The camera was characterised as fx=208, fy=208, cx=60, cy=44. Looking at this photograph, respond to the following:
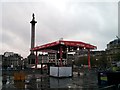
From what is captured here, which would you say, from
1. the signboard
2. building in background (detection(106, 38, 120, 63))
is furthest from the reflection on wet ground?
building in background (detection(106, 38, 120, 63))

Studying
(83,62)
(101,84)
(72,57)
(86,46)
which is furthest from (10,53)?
(101,84)

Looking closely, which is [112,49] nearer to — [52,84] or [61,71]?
[61,71]

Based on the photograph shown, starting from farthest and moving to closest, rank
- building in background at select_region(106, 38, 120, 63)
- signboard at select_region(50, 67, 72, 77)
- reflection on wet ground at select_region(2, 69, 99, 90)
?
building in background at select_region(106, 38, 120, 63), signboard at select_region(50, 67, 72, 77), reflection on wet ground at select_region(2, 69, 99, 90)

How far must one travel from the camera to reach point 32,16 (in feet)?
251

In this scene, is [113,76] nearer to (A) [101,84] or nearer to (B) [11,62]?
(A) [101,84]

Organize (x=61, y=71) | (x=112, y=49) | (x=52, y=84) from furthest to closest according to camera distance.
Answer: (x=112, y=49)
(x=61, y=71)
(x=52, y=84)

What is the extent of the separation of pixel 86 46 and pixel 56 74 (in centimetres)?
769

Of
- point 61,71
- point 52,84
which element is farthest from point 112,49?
point 52,84

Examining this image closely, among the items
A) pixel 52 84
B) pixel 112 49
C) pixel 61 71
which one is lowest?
pixel 52 84

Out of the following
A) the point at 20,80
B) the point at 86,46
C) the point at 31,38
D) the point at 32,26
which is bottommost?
the point at 20,80

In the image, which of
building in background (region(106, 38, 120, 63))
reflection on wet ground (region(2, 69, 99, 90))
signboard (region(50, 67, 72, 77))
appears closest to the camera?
reflection on wet ground (region(2, 69, 99, 90))

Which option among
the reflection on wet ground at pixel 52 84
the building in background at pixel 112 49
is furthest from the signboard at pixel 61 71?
the building in background at pixel 112 49

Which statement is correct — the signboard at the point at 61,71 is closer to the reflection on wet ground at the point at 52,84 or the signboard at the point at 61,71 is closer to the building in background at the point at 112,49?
the reflection on wet ground at the point at 52,84

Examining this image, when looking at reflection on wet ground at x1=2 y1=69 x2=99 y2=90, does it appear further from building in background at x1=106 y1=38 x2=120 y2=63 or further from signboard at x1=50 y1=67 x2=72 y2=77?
building in background at x1=106 y1=38 x2=120 y2=63
